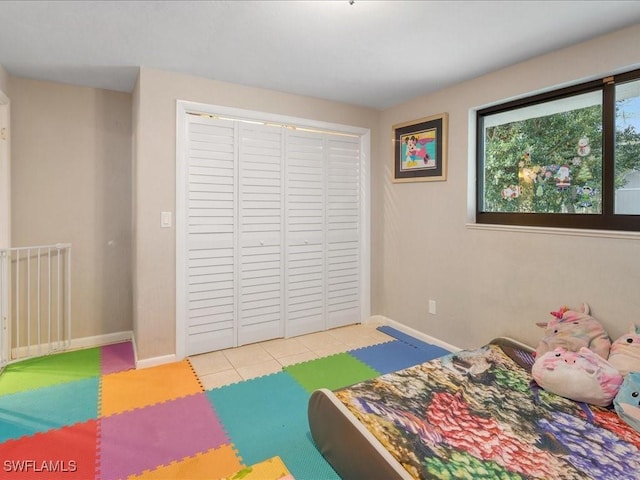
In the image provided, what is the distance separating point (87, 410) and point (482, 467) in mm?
2313

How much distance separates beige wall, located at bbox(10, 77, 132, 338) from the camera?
125 inches

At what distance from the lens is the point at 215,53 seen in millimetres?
2645

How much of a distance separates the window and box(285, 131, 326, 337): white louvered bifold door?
1.54 metres

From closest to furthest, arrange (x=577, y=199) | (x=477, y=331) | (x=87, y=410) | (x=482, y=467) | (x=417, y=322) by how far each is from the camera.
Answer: (x=482, y=467) → (x=87, y=410) → (x=577, y=199) → (x=477, y=331) → (x=417, y=322)

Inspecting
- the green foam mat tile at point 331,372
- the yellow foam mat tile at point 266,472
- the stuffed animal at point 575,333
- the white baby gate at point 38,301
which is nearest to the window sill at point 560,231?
the stuffed animal at point 575,333

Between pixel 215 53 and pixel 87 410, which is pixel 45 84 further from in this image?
pixel 87 410

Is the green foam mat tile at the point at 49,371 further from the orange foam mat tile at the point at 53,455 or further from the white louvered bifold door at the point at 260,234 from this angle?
the white louvered bifold door at the point at 260,234

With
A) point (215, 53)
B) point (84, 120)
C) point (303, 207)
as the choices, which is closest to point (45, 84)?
point (84, 120)

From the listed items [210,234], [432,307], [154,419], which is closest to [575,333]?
[432,307]

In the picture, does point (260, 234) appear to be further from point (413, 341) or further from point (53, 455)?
point (53, 455)

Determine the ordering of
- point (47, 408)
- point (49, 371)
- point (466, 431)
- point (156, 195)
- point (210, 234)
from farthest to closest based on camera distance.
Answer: point (210, 234)
point (156, 195)
point (49, 371)
point (47, 408)
point (466, 431)

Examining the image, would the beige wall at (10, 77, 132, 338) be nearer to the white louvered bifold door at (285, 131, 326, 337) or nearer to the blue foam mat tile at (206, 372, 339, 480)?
the white louvered bifold door at (285, 131, 326, 337)

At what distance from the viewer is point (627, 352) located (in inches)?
79.7

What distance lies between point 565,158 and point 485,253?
0.90m
